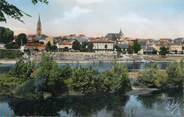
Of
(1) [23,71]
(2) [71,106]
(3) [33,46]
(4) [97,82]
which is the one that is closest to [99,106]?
(2) [71,106]

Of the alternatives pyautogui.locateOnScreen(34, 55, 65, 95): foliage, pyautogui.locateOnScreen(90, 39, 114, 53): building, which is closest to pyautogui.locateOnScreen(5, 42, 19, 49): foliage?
pyautogui.locateOnScreen(90, 39, 114, 53): building

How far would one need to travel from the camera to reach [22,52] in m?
125

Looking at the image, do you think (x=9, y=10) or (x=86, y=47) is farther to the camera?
(x=86, y=47)

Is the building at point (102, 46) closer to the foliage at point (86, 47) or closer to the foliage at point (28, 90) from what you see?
the foliage at point (86, 47)

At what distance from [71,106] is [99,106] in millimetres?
2425

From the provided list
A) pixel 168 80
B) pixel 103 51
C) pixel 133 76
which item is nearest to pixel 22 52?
pixel 103 51

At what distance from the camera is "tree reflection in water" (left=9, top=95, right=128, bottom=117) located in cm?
3397

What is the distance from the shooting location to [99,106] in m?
38.0

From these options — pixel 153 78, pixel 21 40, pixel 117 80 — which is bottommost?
pixel 153 78

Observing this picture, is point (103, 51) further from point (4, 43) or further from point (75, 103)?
point (75, 103)

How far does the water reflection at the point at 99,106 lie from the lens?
33.7 m

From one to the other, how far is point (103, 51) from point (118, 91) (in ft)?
407

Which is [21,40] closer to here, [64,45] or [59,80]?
[64,45]

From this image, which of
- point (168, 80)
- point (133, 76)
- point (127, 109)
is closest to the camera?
point (127, 109)
